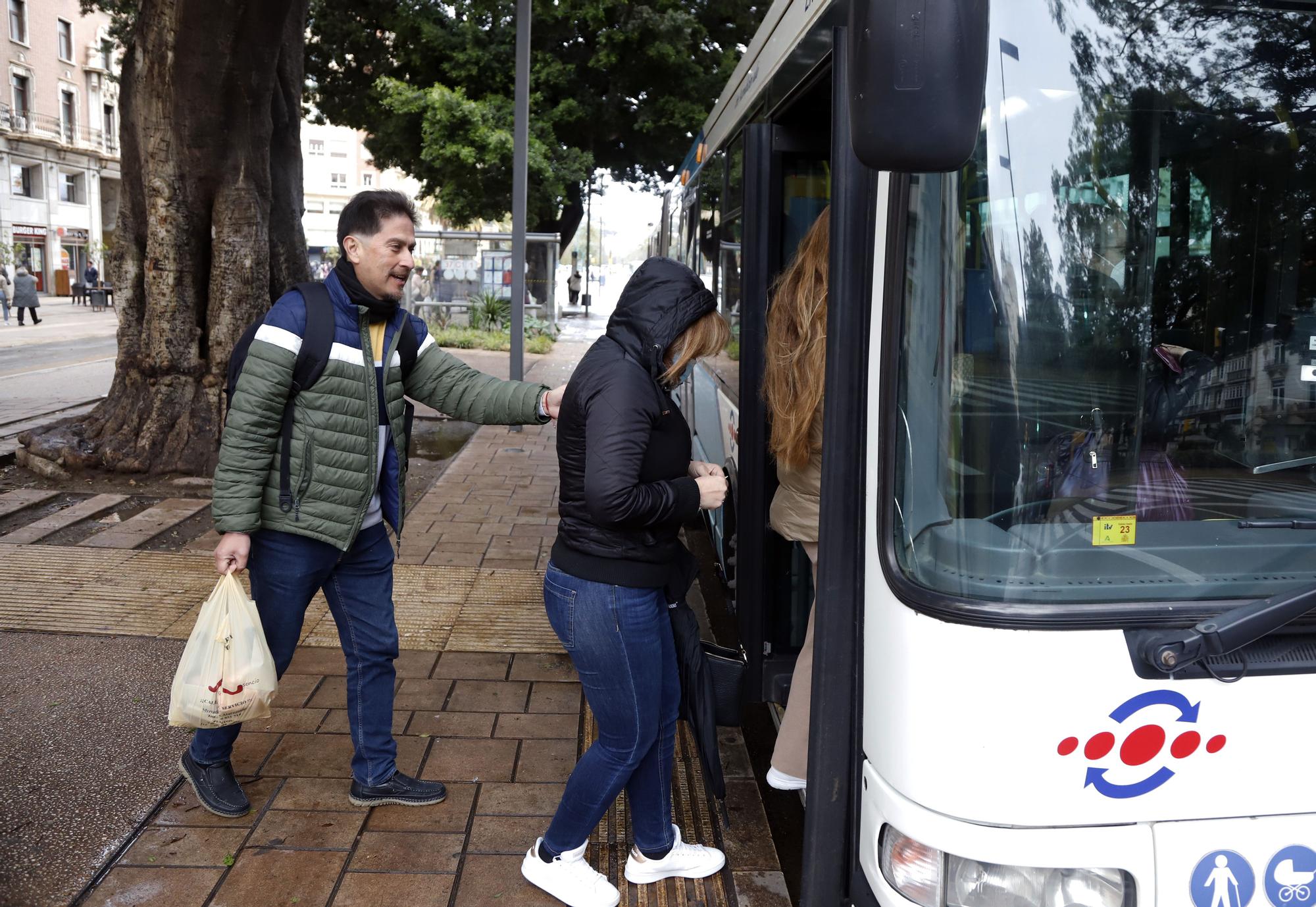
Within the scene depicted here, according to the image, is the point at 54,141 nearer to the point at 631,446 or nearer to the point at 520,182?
the point at 520,182

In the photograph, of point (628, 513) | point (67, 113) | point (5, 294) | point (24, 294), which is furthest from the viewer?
point (67, 113)

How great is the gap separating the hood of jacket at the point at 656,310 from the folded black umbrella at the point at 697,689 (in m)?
0.70

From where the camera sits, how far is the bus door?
356 cm

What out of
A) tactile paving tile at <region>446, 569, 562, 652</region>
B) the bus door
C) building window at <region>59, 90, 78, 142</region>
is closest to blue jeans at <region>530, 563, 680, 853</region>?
the bus door

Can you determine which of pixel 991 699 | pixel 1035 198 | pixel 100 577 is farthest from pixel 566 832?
pixel 100 577

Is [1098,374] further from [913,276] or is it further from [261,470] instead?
[261,470]

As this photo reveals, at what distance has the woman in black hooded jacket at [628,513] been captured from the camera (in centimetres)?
254

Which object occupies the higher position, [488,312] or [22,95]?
[22,95]

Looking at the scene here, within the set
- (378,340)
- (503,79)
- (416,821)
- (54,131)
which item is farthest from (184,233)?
(54,131)

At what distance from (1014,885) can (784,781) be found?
139cm

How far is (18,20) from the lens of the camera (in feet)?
152

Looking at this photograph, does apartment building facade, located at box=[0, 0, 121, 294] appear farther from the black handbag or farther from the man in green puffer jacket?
the black handbag

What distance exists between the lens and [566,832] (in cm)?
298

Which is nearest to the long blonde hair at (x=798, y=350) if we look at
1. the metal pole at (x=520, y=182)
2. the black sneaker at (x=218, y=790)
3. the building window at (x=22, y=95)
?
the black sneaker at (x=218, y=790)
